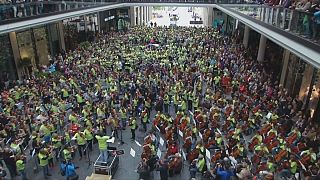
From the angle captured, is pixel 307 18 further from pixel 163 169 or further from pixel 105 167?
pixel 105 167

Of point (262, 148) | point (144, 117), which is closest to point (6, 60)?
point (144, 117)

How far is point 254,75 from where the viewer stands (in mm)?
19594

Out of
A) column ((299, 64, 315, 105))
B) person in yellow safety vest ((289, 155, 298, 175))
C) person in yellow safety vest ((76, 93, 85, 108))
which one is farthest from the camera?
column ((299, 64, 315, 105))

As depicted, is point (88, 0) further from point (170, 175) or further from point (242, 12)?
point (170, 175)

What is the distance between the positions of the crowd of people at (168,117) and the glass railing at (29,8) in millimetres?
3981

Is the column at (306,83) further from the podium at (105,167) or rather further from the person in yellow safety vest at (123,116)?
the podium at (105,167)

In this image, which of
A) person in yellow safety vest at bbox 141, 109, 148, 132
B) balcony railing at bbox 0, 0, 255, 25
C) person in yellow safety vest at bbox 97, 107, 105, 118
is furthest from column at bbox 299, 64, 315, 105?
balcony railing at bbox 0, 0, 255, 25

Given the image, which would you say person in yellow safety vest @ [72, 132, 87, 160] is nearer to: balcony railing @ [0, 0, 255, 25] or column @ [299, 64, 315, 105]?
balcony railing @ [0, 0, 255, 25]

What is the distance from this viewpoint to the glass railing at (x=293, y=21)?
10789 millimetres

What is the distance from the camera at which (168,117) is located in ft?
46.1

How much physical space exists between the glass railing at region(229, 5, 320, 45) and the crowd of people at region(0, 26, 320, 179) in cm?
393

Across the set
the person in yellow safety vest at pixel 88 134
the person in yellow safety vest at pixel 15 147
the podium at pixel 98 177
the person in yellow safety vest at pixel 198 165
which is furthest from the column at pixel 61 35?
the person in yellow safety vest at pixel 198 165

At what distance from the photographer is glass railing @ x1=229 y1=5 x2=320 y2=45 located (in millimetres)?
10789

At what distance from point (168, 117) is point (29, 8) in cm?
1243
